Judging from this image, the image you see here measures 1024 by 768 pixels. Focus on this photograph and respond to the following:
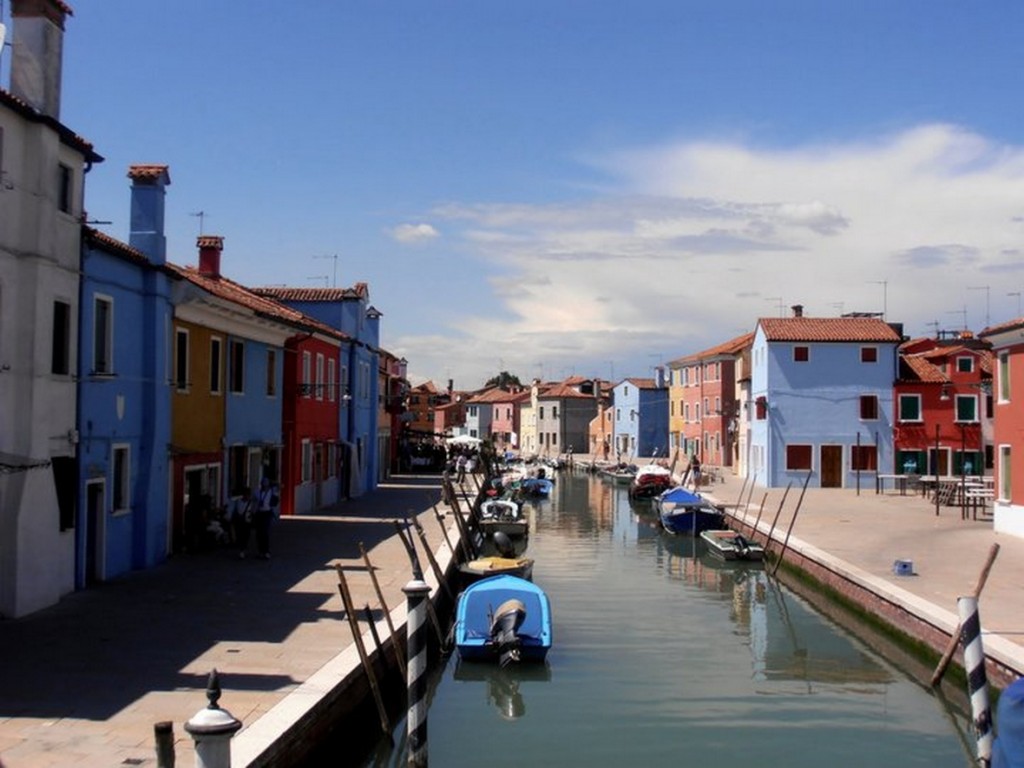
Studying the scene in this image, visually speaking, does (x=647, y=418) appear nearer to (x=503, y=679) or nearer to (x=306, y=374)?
(x=306, y=374)

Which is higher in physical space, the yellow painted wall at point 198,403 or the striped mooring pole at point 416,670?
the yellow painted wall at point 198,403

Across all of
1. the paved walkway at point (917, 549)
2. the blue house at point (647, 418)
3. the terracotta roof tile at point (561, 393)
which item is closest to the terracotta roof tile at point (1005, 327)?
the paved walkway at point (917, 549)

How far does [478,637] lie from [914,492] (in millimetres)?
32275

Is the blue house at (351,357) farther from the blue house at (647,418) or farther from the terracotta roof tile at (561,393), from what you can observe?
the terracotta roof tile at (561,393)

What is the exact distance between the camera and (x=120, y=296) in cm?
1806

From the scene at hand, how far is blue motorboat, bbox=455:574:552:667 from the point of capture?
653 inches

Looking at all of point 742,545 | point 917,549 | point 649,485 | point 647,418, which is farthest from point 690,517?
point 647,418

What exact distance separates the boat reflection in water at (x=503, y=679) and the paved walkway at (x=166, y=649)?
1498 millimetres

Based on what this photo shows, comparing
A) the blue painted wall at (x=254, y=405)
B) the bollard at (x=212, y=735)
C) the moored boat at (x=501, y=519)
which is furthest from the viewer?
the moored boat at (x=501, y=519)

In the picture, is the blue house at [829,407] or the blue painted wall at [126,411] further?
the blue house at [829,407]

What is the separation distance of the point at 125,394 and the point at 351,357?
765 inches

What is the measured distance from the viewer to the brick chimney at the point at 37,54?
15.5 meters

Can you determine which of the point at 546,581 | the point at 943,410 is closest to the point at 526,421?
the point at 943,410

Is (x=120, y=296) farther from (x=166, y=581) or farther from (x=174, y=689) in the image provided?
(x=174, y=689)
